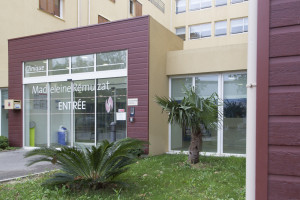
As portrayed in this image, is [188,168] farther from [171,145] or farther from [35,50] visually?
[35,50]

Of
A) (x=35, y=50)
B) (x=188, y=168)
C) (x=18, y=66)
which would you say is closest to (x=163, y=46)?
(x=188, y=168)

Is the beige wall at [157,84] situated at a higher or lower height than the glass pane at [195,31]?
lower

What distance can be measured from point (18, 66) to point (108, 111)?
5020 mm

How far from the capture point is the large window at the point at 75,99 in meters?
9.27

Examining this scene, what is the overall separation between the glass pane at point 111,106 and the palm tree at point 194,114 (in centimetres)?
273

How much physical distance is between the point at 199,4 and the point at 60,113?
1641cm

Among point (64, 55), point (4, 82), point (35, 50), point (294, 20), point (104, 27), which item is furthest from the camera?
point (4, 82)

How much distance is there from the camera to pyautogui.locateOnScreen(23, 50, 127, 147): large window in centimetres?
927

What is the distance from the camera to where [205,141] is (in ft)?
29.0

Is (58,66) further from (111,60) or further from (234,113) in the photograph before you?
(234,113)

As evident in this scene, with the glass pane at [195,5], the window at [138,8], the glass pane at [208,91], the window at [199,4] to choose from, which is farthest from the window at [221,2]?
the glass pane at [208,91]

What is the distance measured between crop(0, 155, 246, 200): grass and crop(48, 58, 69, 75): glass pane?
17.0ft

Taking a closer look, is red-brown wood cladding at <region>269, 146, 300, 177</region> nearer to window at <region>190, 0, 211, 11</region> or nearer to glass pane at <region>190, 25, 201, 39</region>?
glass pane at <region>190, 25, 201, 39</region>

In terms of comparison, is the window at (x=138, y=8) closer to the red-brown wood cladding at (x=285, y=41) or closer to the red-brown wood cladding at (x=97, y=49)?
the red-brown wood cladding at (x=97, y=49)
